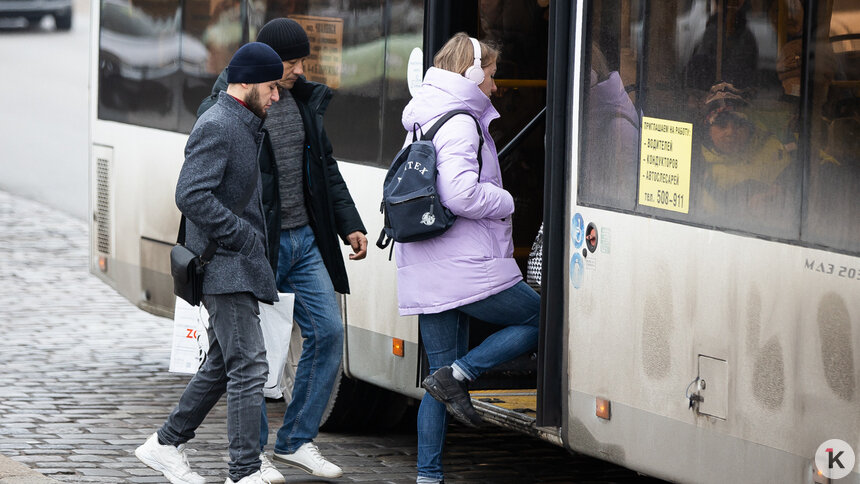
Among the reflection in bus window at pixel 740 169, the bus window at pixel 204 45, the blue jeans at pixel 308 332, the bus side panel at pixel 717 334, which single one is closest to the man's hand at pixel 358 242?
the blue jeans at pixel 308 332

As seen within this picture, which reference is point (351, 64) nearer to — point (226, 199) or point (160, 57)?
point (226, 199)

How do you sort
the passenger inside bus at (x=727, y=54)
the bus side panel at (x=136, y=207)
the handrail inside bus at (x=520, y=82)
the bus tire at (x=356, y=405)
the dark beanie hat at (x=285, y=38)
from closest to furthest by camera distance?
the passenger inside bus at (x=727, y=54) < the dark beanie hat at (x=285, y=38) < the handrail inside bus at (x=520, y=82) < the bus tire at (x=356, y=405) < the bus side panel at (x=136, y=207)

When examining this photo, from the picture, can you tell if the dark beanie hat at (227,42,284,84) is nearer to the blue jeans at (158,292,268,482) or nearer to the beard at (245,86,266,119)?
the beard at (245,86,266,119)

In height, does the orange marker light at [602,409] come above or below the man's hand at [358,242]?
below

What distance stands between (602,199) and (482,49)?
838 millimetres

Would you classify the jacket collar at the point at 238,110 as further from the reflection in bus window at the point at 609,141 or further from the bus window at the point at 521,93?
the bus window at the point at 521,93

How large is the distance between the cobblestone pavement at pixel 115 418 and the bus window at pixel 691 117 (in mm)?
2153

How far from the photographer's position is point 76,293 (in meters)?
13.1

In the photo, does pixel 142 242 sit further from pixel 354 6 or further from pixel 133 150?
pixel 354 6

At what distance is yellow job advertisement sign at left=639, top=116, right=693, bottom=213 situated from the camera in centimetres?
531

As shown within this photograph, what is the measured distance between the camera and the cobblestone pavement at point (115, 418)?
727 cm

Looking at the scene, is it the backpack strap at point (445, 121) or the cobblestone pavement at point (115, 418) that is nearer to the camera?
the backpack strap at point (445, 121)

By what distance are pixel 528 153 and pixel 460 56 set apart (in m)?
1.34

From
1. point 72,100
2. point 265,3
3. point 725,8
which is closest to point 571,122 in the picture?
point 725,8
